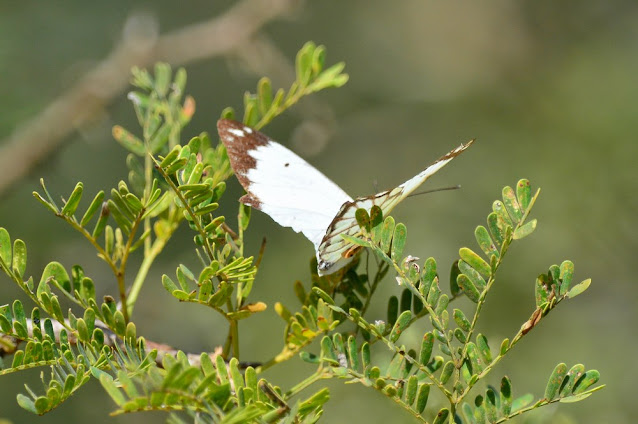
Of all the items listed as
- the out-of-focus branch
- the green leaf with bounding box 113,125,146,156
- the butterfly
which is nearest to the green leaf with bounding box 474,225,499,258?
the butterfly

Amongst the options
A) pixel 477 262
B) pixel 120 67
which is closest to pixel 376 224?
pixel 477 262

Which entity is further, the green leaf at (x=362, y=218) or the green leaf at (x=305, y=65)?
the green leaf at (x=305, y=65)

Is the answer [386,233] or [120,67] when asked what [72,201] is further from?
[120,67]

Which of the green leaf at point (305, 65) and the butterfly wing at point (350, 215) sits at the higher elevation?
the green leaf at point (305, 65)

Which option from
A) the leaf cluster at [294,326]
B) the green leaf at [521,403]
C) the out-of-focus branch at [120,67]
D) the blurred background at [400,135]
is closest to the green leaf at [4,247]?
the leaf cluster at [294,326]

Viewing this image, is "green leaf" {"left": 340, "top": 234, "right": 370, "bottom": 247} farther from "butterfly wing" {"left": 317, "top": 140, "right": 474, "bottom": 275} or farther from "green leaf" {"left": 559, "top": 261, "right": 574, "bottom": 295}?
"green leaf" {"left": 559, "top": 261, "right": 574, "bottom": 295}

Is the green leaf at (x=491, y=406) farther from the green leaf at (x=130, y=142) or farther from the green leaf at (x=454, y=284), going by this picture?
the green leaf at (x=130, y=142)
